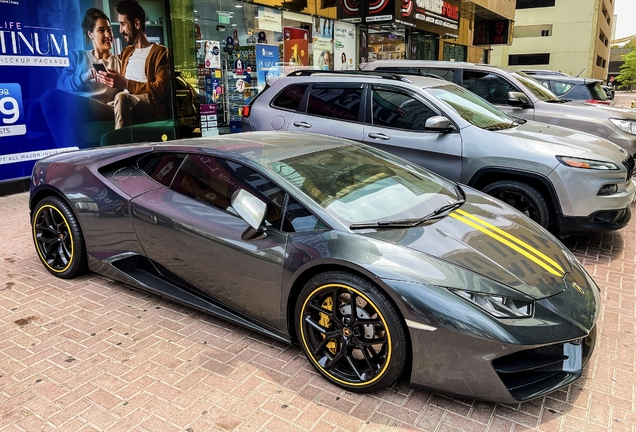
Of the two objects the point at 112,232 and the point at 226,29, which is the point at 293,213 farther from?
the point at 226,29

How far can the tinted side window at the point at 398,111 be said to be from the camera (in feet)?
19.2

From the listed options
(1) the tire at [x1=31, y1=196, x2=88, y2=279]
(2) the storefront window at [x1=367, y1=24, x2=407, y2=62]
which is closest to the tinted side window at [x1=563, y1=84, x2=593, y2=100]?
(2) the storefront window at [x1=367, y1=24, x2=407, y2=62]

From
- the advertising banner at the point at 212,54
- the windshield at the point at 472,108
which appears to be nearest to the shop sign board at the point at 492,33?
the advertising banner at the point at 212,54

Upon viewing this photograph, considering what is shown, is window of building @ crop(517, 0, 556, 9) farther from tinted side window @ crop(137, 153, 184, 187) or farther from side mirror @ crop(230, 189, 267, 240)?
side mirror @ crop(230, 189, 267, 240)

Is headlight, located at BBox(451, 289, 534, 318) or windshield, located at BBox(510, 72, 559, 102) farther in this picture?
windshield, located at BBox(510, 72, 559, 102)

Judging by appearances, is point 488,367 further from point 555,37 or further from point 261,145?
point 555,37

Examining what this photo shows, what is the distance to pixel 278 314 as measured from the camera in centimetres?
317

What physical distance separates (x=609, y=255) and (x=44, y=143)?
8.05 metres

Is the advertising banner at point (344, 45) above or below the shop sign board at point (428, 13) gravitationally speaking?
below

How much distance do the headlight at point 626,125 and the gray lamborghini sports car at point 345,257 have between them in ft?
18.9

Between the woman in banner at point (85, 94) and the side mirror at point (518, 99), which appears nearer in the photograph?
the side mirror at point (518, 99)

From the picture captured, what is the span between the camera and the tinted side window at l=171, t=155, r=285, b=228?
3.23 m

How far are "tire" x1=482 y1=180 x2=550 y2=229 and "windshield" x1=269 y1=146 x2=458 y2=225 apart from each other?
1.59 metres

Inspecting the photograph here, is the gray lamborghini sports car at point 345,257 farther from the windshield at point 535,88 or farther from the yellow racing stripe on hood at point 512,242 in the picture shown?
the windshield at point 535,88
